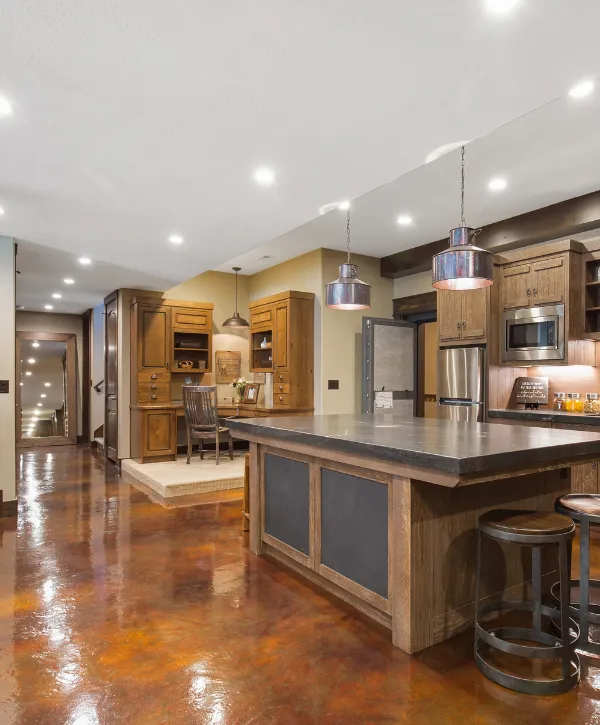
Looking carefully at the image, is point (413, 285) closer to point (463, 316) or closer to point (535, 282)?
point (463, 316)

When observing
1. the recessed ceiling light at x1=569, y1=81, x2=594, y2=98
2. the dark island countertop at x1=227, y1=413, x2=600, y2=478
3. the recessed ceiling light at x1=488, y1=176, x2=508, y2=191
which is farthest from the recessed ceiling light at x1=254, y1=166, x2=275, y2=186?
the recessed ceiling light at x1=488, y1=176, x2=508, y2=191

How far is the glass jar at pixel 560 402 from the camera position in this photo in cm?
514

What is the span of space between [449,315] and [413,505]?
3964mm

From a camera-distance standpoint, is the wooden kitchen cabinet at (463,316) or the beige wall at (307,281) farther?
the beige wall at (307,281)

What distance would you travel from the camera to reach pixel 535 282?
512 centimetres

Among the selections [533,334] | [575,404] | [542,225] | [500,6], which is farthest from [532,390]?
[500,6]

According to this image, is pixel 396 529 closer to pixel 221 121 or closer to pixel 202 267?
pixel 221 121

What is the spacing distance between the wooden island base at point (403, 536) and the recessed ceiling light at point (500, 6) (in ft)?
5.68

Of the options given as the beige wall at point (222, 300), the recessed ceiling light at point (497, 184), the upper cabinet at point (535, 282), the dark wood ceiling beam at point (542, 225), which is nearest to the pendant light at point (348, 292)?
Answer: the recessed ceiling light at point (497, 184)

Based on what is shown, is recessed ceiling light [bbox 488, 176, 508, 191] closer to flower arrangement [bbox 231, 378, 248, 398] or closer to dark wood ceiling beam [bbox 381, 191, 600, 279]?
dark wood ceiling beam [bbox 381, 191, 600, 279]

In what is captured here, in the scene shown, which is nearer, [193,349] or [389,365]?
[389,365]

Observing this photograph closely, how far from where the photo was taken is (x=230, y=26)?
75.8 inches

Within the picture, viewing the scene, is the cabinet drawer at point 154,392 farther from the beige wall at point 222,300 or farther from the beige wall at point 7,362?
the beige wall at point 7,362

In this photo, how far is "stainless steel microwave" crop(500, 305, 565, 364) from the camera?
4891 mm
